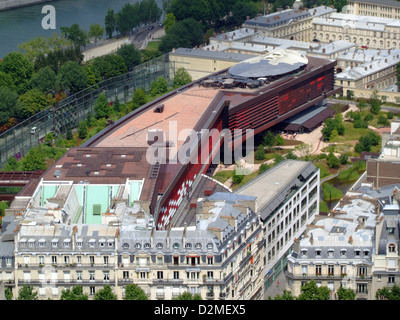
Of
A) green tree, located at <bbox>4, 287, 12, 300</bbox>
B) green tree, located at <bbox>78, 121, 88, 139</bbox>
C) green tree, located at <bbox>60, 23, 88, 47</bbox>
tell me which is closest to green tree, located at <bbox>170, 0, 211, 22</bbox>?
green tree, located at <bbox>60, 23, 88, 47</bbox>

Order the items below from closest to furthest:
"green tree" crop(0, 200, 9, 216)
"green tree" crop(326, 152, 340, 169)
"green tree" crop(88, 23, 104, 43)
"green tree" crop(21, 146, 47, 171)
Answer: "green tree" crop(0, 200, 9, 216), "green tree" crop(21, 146, 47, 171), "green tree" crop(326, 152, 340, 169), "green tree" crop(88, 23, 104, 43)

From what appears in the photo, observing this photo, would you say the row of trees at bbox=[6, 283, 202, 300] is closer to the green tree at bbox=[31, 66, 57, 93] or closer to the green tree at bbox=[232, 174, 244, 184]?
the green tree at bbox=[232, 174, 244, 184]

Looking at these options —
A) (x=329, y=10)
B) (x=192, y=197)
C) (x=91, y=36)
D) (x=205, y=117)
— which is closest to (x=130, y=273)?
(x=192, y=197)

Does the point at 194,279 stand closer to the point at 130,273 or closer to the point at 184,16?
the point at 130,273

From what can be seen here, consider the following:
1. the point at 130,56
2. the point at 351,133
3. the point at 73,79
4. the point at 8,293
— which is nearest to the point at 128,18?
the point at 130,56

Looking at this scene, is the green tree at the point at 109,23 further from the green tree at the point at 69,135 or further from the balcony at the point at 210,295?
the balcony at the point at 210,295

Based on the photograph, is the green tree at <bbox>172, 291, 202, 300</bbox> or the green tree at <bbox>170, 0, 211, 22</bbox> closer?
the green tree at <bbox>172, 291, 202, 300</bbox>

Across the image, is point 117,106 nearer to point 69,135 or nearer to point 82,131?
point 82,131

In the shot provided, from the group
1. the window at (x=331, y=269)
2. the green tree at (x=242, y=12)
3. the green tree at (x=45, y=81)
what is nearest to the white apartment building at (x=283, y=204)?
the window at (x=331, y=269)
